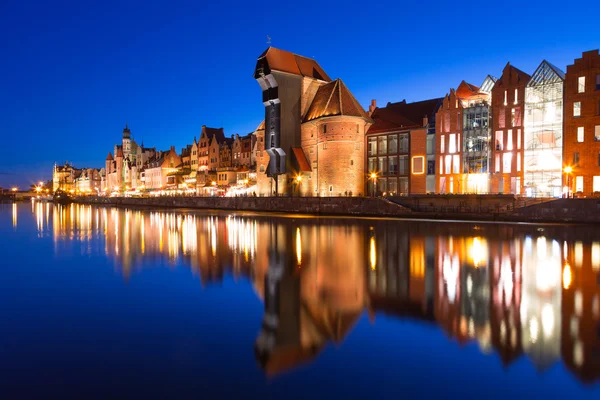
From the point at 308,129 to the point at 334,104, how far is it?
5191mm

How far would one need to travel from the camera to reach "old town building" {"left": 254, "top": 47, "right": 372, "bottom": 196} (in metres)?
49.2

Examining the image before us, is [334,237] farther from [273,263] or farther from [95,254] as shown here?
[95,254]

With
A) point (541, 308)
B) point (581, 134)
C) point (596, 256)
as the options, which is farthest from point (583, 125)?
point (541, 308)

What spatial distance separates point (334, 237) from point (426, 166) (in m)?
29.0

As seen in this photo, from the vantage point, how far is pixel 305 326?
819 centimetres

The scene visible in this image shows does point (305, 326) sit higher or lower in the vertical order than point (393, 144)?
lower

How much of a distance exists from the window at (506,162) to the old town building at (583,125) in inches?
193

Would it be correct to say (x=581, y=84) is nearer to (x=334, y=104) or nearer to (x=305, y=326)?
(x=334, y=104)

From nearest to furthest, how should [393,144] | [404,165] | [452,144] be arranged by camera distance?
[452,144]
[404,165]
[393,144]

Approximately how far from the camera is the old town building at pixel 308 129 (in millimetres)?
49156

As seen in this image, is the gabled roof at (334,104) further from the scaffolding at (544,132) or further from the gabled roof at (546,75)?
the gabled roof at (546,75)

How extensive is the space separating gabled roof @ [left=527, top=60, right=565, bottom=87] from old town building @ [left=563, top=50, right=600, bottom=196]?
1.03 meters

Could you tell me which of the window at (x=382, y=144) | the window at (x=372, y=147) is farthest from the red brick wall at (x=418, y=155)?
the window at (x=372, y=147)

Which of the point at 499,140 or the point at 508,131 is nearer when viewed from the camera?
the point at 508,131
